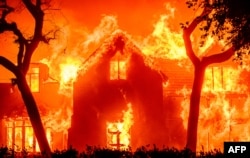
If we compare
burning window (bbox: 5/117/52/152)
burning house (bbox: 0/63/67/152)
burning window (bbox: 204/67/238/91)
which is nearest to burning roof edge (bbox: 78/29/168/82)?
burning window (bbox: 204/67/238/91)

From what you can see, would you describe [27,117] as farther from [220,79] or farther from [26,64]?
[220,79]

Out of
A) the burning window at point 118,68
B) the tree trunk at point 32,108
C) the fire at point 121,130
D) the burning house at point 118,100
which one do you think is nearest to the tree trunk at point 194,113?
the burning house at point 118,100

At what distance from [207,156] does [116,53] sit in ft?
67.1

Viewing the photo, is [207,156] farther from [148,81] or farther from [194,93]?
[148,81]

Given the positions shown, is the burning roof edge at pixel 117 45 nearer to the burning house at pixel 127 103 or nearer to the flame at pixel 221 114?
the burning house at pixel 127 103

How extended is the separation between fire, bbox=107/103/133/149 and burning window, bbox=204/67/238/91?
8.82 metres

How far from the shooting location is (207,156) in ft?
46.5

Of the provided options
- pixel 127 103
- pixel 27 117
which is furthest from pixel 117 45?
pixel 27 117

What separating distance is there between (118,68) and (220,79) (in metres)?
10.3

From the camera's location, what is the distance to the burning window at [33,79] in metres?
42.2

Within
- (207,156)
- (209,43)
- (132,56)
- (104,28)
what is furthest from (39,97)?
(207,156)

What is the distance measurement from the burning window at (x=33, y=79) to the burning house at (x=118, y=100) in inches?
345

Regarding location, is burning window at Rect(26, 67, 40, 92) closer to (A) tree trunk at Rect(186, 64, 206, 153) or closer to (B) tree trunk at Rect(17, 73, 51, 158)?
(B) tree trunk at Rect(17, 73, 51, 158)

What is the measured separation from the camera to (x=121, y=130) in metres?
33.4
